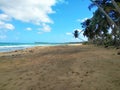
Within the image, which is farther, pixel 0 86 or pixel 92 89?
pixel 0 86

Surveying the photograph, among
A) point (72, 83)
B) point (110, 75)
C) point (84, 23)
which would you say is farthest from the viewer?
point (84, 23)

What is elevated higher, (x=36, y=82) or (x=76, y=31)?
(x=76, y=31)

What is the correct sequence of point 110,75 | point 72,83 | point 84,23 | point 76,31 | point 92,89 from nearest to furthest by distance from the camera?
point 92,89 < point 72,83 < point 110,75 < point 84,23 < point 76,31

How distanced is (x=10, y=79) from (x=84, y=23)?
1615 inches

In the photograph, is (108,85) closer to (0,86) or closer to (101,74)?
(101,74)

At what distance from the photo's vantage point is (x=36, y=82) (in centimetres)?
680

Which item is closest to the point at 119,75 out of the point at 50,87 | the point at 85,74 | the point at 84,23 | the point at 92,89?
the point at 85,74

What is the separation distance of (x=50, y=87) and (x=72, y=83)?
0.69 meters

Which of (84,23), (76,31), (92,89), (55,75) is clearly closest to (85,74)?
(55,75)

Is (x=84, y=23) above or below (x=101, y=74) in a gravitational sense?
above

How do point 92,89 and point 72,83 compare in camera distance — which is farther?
point 72,83

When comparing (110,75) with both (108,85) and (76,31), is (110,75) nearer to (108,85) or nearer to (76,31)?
(108,85)

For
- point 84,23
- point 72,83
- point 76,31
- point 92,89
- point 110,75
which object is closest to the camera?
point 92,89

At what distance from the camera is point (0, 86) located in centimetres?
673
